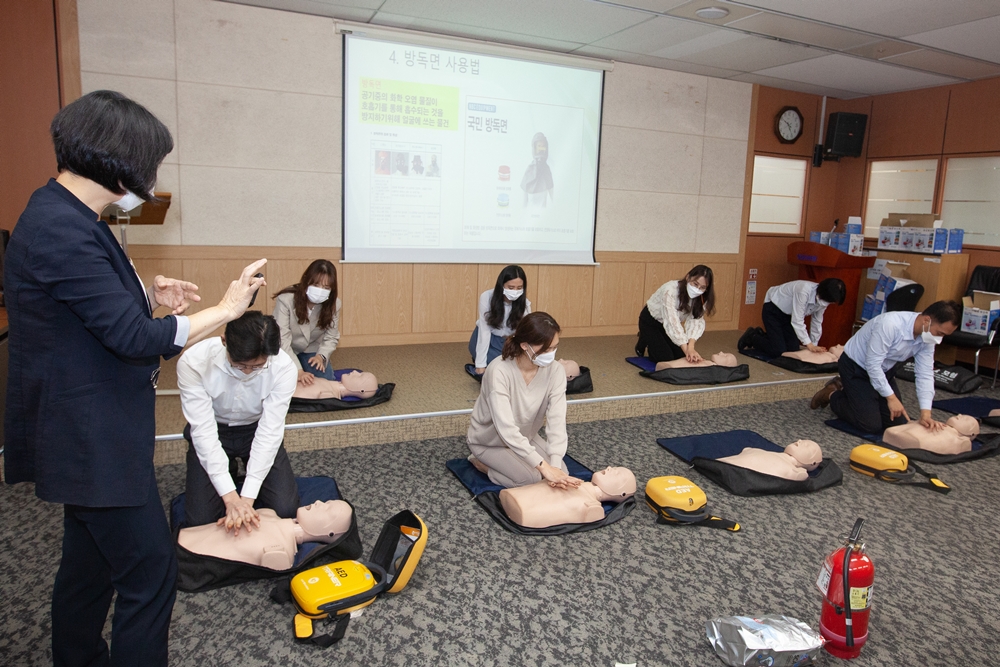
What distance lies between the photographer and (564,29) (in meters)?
4.88

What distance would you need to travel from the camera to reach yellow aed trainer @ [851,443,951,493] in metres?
3.35

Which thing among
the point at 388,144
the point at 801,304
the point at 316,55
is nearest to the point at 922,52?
the point at 801,304

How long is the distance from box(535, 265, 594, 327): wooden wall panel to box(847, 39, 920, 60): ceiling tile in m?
2.69

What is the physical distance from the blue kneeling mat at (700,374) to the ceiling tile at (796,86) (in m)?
2.98

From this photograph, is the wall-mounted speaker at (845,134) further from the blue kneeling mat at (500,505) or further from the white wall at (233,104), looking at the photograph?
the blue kneeling mat at (500,505)

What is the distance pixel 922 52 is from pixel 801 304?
210 cm

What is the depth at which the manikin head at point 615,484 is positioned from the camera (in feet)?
9.48

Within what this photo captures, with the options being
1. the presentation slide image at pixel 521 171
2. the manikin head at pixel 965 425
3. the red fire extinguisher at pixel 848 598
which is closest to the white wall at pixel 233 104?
the presentation slide image at pixel 521 171

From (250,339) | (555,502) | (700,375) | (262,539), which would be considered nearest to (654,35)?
(700,375)

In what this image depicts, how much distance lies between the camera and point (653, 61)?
5.73 meters

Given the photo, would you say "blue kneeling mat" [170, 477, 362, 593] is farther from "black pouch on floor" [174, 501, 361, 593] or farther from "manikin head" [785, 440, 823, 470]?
"manikin head" [785, 440, 823, 470]

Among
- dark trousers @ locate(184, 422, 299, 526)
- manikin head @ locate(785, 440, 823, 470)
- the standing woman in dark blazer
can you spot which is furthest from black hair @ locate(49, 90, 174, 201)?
manikin head @ locate(785, 440, 823, 470)

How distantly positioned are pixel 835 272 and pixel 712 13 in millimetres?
3050

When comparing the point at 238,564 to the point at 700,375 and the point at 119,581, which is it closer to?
the point at 119,581
